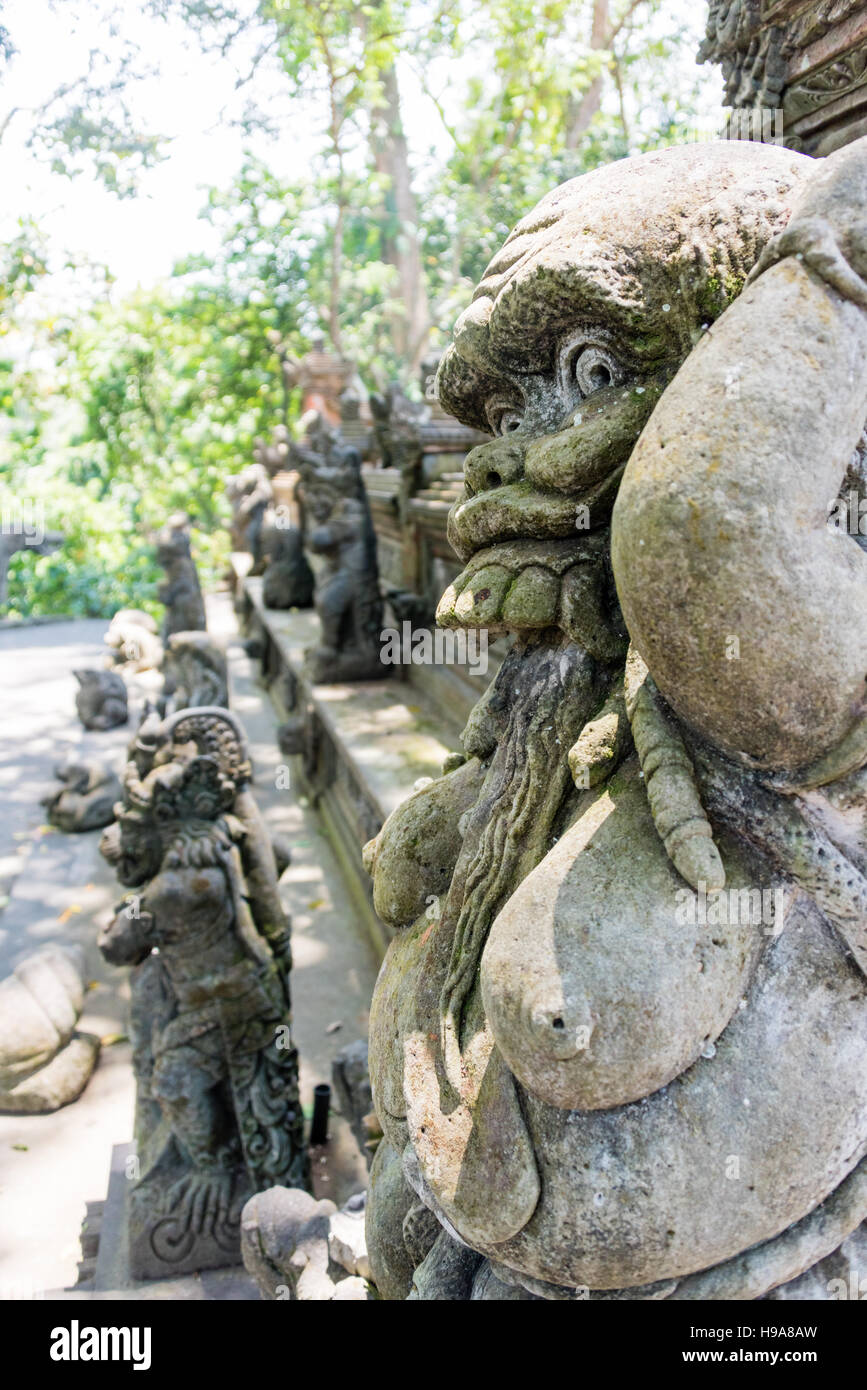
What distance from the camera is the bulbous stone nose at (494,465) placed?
5.37 feet

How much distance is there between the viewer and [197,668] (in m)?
7.06

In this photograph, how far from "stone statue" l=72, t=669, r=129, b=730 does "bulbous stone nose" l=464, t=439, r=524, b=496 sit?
8114 mm

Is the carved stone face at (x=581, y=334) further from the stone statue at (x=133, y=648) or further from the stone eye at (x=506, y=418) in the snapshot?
the stone statue at (x=133, y=648)

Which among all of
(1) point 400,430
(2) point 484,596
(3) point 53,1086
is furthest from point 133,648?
(2) point 484,596

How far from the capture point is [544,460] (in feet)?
5.01

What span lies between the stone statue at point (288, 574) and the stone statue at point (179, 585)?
1.68m

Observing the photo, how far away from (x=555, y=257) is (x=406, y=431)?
668cm

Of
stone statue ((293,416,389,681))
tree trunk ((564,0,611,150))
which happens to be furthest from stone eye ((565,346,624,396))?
tree trunk ((564,0,611,150))

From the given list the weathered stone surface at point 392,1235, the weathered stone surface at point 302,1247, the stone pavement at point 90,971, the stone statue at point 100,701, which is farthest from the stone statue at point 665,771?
the stone statue at point 100,701

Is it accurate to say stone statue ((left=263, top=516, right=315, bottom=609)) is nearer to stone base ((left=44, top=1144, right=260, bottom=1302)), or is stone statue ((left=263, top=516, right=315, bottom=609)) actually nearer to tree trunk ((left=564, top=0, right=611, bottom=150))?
stone base ((left=44, top=1144, right=260, bottom=1302))
